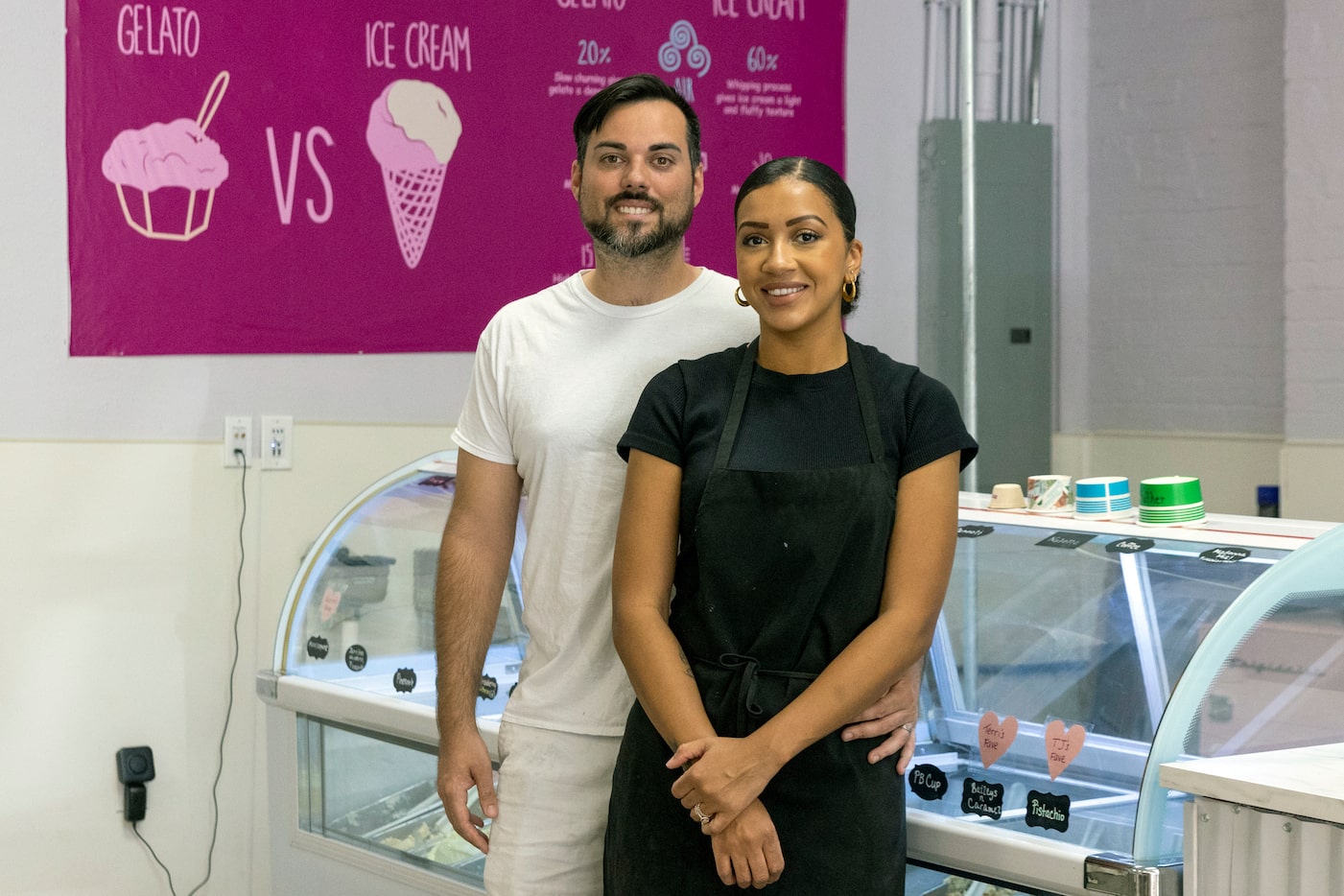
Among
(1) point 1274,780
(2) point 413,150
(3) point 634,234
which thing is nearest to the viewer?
(1) point 1274,780

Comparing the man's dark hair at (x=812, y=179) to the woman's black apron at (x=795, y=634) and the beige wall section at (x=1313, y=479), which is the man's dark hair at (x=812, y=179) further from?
the beige wall section at (x=1313, y=479)

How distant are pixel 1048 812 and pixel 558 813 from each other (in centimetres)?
61

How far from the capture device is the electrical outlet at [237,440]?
3.47 meters

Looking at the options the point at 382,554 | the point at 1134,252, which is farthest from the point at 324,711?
the point at 1134,252

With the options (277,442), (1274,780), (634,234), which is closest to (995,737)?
(1274,780)

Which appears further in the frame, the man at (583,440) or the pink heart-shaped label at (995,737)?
the pink heart-shaped label at (995,737)

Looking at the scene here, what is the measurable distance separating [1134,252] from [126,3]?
10.6 ft

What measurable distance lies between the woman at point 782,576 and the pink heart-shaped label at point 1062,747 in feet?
1.29

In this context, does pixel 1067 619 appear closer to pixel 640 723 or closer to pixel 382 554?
pixel 640 723

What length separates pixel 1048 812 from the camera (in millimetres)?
1720

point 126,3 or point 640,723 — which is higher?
point 126,3

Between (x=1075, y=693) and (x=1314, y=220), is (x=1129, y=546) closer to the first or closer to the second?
(x=1075, y=693)

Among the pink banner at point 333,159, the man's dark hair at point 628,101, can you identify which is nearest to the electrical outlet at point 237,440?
the pink banner at point 333,159

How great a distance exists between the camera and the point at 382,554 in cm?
285
